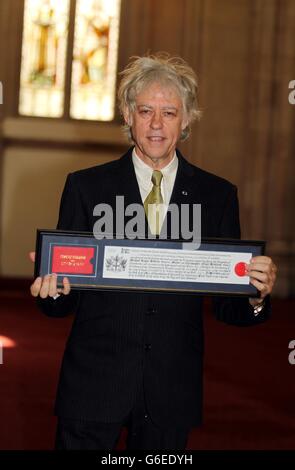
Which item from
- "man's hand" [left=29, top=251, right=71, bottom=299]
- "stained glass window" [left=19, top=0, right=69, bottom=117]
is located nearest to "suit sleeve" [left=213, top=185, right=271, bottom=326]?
"man's hand" [left=29, top=251, right=71, bottom=299]

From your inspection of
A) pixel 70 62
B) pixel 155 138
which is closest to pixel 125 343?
pixel 155 138

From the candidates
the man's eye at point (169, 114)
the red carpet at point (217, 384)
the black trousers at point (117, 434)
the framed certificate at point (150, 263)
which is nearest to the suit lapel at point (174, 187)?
the framed certificate at point (150, 263)

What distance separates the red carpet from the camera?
588cm

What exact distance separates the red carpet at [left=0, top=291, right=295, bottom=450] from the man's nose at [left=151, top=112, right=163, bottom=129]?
3043 mm

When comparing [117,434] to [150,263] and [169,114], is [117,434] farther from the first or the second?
[169,114]

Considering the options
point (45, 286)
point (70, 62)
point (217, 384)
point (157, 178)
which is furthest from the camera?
point (70, 62)

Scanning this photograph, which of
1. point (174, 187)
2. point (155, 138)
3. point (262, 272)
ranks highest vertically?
point (155, 138)

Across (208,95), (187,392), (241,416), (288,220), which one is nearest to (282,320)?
(288,220)

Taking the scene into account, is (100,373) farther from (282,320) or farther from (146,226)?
(282,320)

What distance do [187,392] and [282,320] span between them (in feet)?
28.9

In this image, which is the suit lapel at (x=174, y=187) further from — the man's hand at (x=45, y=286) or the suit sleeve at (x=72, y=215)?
the man's hand at (x=45, y=286)

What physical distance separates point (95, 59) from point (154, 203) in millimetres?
12330

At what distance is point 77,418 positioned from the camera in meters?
2.94

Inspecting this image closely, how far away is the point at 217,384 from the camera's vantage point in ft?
24.9
